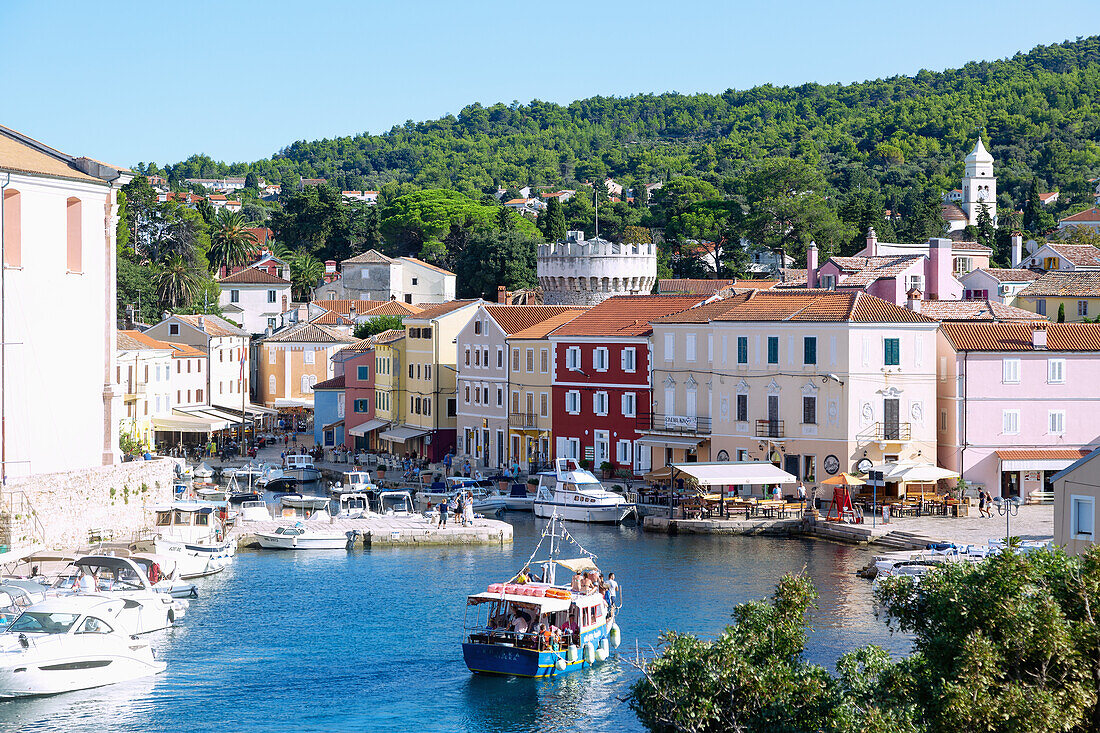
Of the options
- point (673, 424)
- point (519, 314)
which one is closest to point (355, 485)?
point (519, 314)

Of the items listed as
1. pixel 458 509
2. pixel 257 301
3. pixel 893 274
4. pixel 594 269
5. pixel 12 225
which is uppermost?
pixel 257 301

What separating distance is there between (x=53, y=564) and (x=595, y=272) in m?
45.9

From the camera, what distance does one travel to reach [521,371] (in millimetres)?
63812

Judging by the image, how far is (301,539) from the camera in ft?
154

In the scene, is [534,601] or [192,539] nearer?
[534,601]

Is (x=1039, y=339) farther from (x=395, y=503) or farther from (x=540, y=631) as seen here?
(x=540, y=631)

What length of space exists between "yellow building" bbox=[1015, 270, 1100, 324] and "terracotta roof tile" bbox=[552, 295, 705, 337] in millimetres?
30514

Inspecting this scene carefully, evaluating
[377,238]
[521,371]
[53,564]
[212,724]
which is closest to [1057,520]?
[212,724]

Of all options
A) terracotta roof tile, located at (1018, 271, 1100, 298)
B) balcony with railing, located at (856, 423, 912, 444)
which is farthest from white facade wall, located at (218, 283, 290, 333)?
balcony with railing, located at (856, 423, 912, 444)

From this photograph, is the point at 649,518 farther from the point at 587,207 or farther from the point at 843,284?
the point at 587,207

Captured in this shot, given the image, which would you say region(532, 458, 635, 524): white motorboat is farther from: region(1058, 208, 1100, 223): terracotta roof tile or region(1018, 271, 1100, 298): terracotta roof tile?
region(1058, 208, 1100, 223): terracotta roof tile

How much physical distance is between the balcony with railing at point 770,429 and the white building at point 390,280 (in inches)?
2306

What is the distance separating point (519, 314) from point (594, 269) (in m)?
13.4

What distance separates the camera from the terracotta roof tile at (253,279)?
111 meters
